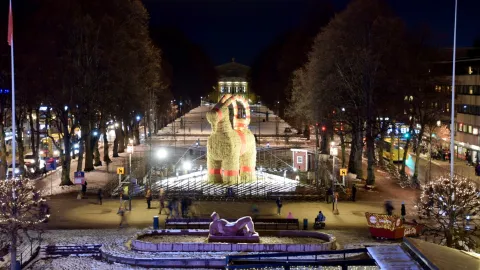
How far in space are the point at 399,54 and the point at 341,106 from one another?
723cm

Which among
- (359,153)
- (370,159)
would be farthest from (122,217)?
(359,153)

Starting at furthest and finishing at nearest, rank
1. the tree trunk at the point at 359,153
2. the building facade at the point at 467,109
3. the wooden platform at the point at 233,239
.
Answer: the building facade at the point at 467,109 < the tree trunk at the point at 359,153 < the wooden platform at the point at 233,239

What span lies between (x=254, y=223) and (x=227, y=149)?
38.7 ft

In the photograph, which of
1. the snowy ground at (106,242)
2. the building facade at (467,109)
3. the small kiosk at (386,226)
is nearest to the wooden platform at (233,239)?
the snowy ground at (106,242)

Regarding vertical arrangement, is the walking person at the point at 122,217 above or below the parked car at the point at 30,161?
below

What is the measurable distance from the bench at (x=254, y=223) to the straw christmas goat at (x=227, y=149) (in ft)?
35.8

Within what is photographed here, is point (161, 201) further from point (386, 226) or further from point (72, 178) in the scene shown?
point (72, 178)

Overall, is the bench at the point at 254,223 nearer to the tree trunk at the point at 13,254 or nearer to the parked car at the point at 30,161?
the tree trunk at the point at 13,254

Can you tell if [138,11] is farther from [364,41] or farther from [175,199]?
[175,199]

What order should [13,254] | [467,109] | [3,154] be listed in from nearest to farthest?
[13,254] < [3,154] < [467,109]

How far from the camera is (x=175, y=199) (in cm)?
4169

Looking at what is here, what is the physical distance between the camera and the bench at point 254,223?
114 feet

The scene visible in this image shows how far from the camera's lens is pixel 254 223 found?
114 ft

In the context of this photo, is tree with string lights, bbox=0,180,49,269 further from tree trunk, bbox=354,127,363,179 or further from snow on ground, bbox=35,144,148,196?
tree trunk, bbox=354,127,363,179
